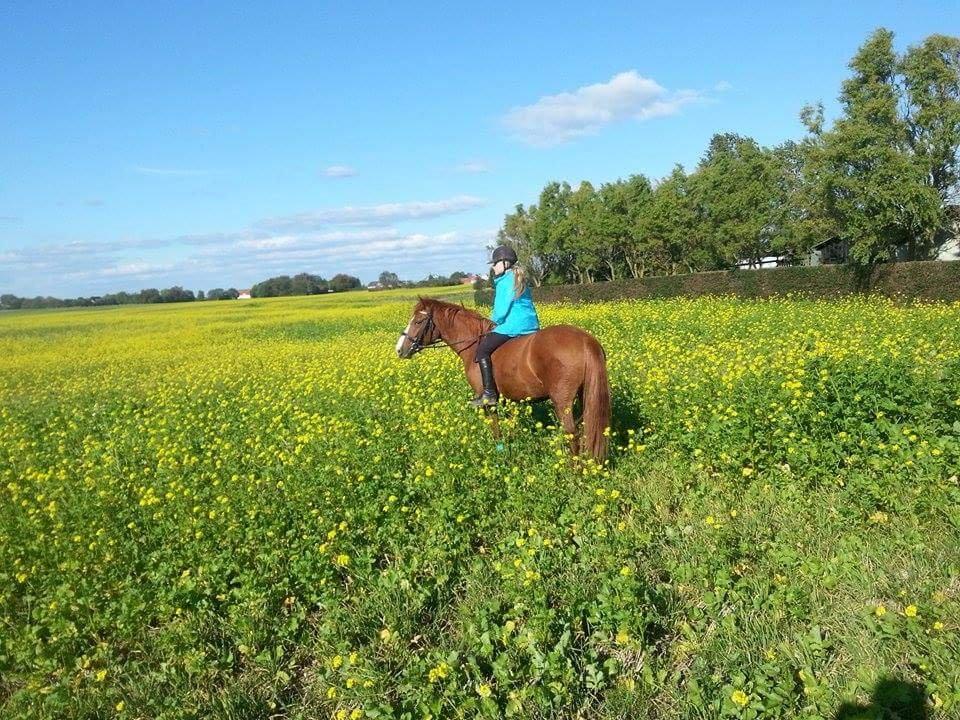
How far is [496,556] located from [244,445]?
410 centimetres

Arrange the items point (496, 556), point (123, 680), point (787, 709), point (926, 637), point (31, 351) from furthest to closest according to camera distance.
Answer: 1. point (31, 351)
2. point (496, 556)
3. point (123, 680)
4. point (926, 637)
5. point (787, 709)

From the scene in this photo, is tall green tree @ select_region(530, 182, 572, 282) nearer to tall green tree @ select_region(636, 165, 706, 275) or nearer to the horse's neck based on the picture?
tall green tree @ select_region(636, 165, 706, 275)

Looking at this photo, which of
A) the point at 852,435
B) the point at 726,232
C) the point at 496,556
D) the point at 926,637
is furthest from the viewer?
the point at 726,232

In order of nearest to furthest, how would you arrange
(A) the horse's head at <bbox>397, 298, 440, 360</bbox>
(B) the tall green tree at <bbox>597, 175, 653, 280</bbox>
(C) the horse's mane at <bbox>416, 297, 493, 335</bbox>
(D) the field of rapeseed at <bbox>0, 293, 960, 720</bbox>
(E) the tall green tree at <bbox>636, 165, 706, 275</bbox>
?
(D) the field of rapeseed at <bbox>0, 293, 960, 720</bbox>
(C) the horse's mane at <bbox>416, 297, 493, 335</bbox>
(A) the horse's head at <bbox>397, 298, 440, 360</bbox>
(E) the tall green tree at <bbox>636, 165, 706, 275</bbox>
(B) the tall green tree at <bbox>597, 175, 653, 280</bbox>

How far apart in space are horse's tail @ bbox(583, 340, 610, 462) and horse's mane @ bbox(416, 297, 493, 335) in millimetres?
1934

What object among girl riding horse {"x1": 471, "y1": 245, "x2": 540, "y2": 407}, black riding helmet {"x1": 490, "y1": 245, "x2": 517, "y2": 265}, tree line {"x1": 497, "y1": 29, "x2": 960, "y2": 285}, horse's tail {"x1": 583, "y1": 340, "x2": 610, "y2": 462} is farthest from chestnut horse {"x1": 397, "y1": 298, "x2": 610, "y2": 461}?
tree line {"x1": 497, "y1": 29, "x2": 960, "y2": 285}

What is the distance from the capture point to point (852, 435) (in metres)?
5.59

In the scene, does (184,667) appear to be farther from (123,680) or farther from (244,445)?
(244,445)

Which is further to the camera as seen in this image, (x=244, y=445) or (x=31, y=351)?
(x=31, y=351)

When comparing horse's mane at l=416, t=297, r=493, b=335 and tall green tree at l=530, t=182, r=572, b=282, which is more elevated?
tall green tree at l=530, t=182, r=572, b=282

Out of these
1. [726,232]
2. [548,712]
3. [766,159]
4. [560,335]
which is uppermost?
[766,159]

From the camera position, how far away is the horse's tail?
6066mm

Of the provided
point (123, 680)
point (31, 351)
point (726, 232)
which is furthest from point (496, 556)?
point (726, 232)

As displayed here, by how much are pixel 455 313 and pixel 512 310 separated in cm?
89
